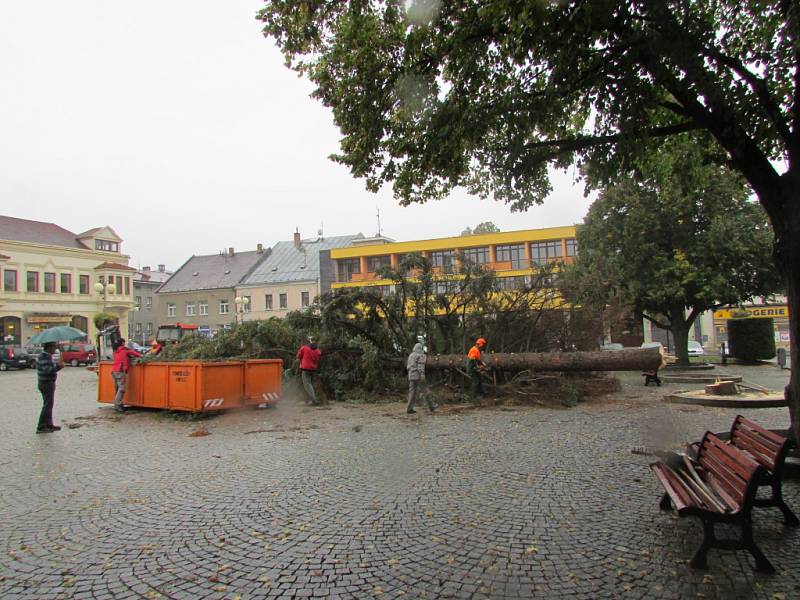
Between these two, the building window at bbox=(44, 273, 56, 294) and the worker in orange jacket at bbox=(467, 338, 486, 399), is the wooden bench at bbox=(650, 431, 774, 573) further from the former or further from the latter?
the building window at bbox=(44, 273, 56, 294)

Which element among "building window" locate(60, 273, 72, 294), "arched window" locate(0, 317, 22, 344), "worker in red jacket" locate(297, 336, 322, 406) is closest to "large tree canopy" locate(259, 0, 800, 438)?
"worker in red jacket" locate(297, 336, 322, 406)

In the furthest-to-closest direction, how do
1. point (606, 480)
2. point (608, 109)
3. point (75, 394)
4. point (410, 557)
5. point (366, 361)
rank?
point (75, 394), point (366, 361), point (608, 109), point (606, 480), point (410, 557)

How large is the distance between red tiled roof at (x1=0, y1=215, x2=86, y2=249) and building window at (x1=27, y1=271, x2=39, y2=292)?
3.12 meters

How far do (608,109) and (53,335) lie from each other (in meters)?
11.3

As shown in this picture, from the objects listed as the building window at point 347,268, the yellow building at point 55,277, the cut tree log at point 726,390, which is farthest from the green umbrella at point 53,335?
the building window at point 347,268

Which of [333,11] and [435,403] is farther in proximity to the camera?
[435,403]

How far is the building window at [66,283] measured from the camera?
51.0m

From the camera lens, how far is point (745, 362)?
28.0 meters

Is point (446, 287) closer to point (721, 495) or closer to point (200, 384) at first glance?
point (200, 384)

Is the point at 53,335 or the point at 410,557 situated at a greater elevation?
the point at 53,335

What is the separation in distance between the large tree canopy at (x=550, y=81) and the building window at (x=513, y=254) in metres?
45.4

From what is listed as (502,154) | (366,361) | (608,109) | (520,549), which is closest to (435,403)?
(366,361)

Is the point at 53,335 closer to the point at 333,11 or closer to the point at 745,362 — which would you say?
the point at 333,11

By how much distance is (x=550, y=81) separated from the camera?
21.2 ft
